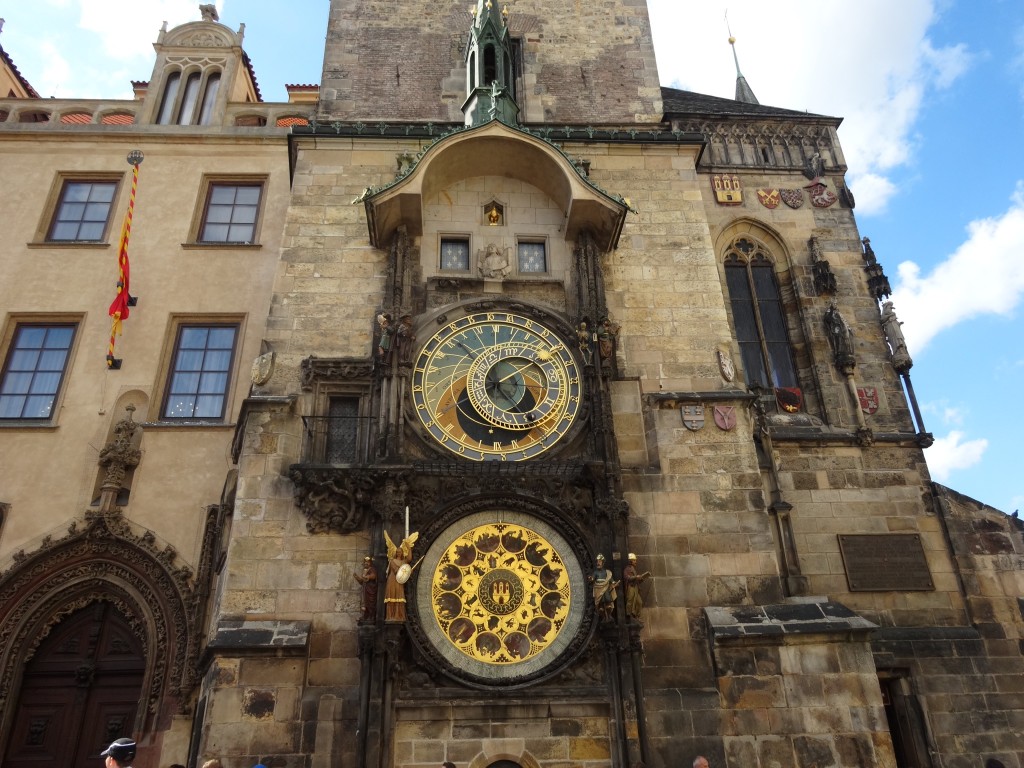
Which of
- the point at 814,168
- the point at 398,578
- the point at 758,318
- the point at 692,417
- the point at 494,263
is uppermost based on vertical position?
the point at 814,168

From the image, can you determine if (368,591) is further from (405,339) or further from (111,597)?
(111,597)

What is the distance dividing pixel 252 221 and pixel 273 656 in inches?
325

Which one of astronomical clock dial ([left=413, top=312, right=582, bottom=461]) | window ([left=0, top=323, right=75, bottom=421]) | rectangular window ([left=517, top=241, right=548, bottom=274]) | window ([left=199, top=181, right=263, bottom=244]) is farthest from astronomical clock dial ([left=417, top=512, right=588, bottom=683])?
window ([left=199, top=181, right=263, bottom=244])

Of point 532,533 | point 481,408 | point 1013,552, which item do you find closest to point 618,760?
point 532,533

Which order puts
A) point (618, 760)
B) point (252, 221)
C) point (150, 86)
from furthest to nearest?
point (150, 86) < point (252, 221) < point (618, 760)

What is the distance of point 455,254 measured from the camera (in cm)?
1059

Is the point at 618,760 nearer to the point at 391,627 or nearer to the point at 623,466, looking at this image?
the point at 391,627

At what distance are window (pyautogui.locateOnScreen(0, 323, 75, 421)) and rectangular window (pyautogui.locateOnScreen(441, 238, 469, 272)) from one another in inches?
250

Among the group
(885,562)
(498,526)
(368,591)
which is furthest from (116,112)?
(885,562)

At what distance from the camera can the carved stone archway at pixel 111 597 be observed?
9.60m

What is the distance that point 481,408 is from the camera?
30.1 ft

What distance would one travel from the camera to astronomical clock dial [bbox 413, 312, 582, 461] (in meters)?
9.05

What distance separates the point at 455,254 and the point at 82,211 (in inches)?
294

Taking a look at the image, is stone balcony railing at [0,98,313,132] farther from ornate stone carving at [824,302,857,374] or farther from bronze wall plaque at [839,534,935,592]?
bronze wall plaque at [839,534,935,592]
